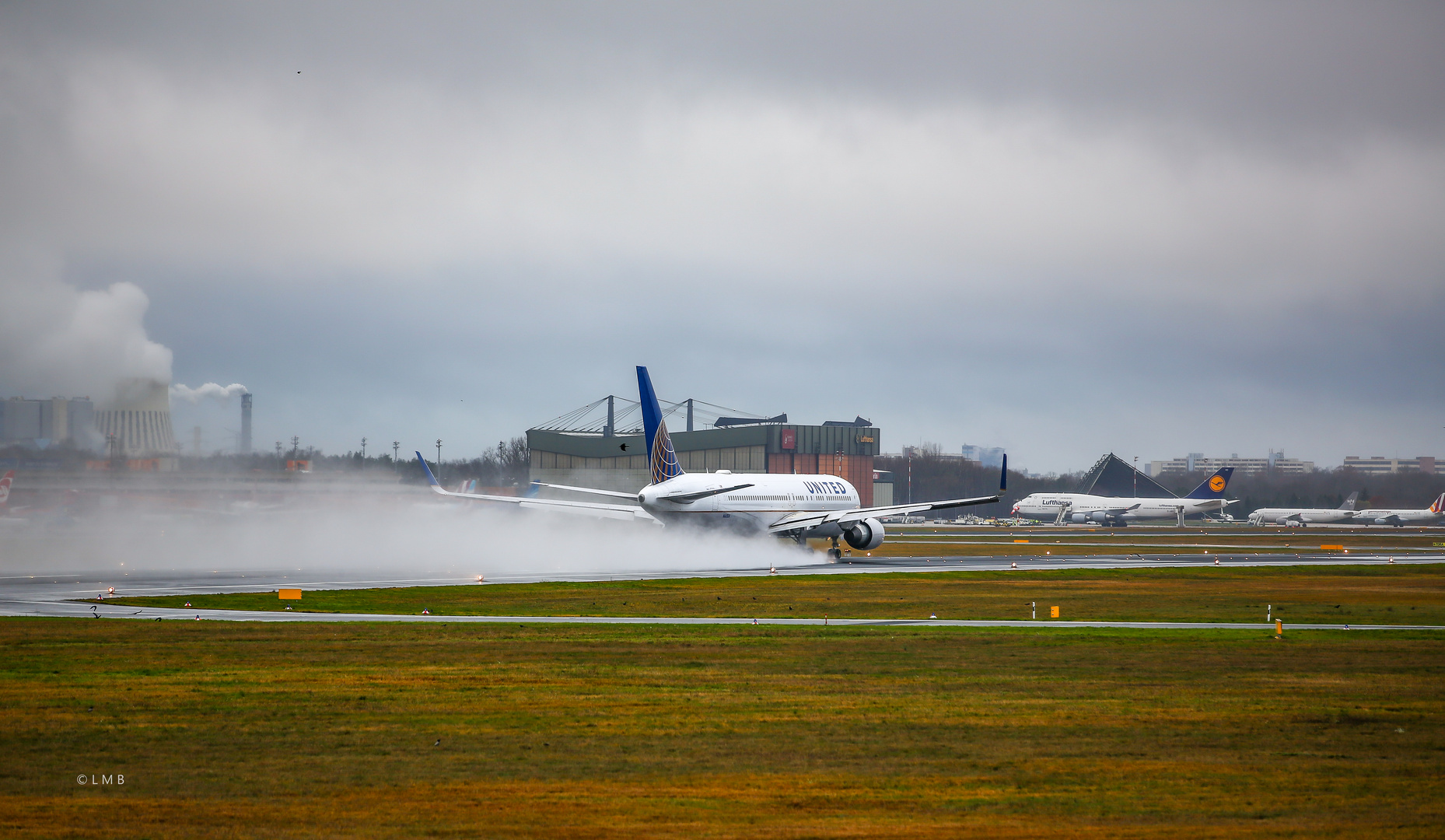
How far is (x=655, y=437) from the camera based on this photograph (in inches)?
2357

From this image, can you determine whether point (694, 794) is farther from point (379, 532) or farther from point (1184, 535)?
point (1184, 535)

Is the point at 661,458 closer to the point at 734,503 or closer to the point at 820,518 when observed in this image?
the point at 734,503

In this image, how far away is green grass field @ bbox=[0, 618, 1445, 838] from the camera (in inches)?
491

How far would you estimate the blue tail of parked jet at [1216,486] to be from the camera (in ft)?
489

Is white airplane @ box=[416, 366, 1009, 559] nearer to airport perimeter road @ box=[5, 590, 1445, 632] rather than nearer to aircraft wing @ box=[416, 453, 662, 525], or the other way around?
aircraft wing @ box=[416, 453, 662, 525]

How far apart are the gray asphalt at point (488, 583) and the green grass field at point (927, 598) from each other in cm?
139

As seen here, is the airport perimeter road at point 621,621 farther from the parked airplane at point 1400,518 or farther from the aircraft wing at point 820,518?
the parked airplane at point 1400,518

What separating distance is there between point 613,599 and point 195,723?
71.7 feet

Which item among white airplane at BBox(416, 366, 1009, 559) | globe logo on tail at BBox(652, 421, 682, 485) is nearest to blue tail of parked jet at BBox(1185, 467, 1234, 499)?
white airplane at BBox(416, 366, 1009, 559)

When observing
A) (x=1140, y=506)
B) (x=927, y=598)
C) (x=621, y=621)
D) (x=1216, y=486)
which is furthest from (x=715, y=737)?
(x=1216, y=486)

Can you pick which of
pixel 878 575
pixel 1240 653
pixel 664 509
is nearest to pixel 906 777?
pixel 1240 653

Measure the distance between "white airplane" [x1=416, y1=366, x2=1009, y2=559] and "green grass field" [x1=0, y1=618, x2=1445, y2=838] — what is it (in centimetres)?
3136

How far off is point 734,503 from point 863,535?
7525 mm

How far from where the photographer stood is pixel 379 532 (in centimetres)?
6519
